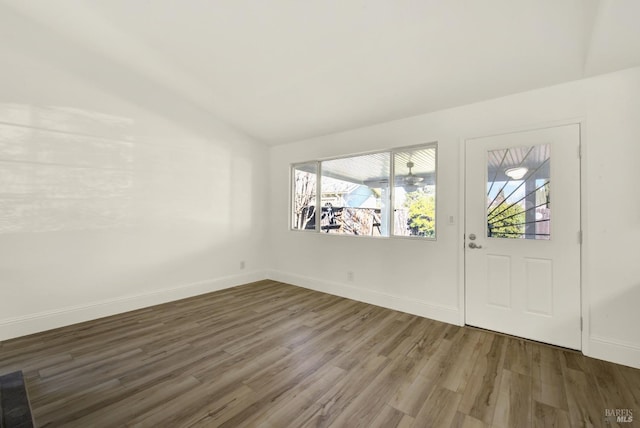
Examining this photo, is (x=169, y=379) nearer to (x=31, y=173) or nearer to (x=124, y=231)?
(x=124, y=231)

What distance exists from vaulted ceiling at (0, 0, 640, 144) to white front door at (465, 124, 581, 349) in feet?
2.09

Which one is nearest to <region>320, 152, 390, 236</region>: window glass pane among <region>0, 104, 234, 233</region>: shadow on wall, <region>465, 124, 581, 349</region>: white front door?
<region>465, 124, 581, 349</region>: white front door

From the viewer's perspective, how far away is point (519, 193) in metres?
2.81

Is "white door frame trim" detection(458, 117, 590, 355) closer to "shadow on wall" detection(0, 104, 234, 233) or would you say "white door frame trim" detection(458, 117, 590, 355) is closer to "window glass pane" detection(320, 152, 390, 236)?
"window glass pane" detection(320, 152, 390, 236)

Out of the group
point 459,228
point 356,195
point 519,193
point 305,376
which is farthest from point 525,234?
point 305,376

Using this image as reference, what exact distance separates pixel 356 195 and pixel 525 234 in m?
2.19

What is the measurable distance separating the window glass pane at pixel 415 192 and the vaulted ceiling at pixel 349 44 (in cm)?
59

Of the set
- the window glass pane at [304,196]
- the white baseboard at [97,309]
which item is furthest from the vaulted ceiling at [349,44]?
the white baseboard at [97,309]

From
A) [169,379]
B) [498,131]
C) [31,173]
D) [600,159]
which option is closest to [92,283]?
[31,173]

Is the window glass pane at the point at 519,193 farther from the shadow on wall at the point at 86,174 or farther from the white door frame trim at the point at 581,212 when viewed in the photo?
the shadow on wall at the point at 86,174

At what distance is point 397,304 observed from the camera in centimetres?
356

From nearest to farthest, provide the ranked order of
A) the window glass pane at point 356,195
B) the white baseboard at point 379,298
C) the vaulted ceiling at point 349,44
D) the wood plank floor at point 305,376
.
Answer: the wood plank floor at point 305,376 < the vaulted ceiling at point 349,44 < the white baseboard at point 379,298 < the window glass pane at point 356,195

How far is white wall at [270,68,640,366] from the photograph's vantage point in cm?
232

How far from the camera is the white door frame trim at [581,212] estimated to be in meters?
2.46
